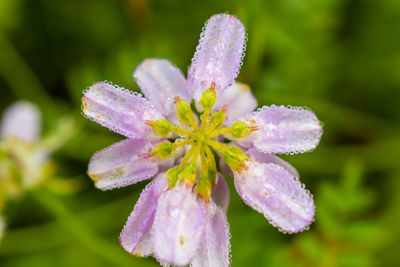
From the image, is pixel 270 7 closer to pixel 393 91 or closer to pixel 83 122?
pixel 393 91

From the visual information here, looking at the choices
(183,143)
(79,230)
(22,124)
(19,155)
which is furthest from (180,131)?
(22,124)

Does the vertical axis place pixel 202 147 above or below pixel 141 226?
above

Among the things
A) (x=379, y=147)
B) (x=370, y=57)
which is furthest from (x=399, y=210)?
(x=370, y=57)

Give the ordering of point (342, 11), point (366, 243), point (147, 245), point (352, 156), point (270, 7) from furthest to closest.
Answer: point (342, 11), point (352, 156), point (270, 7), point (366, 243), point (147, 245)

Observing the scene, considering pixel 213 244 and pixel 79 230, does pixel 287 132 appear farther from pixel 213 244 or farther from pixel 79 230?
pixel 79 230

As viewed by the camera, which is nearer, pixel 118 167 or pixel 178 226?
pixel 178 226

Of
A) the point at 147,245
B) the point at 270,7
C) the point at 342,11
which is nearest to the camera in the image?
the point at 147,245

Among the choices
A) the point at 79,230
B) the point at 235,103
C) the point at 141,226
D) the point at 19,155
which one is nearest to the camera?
the point at 141,226
